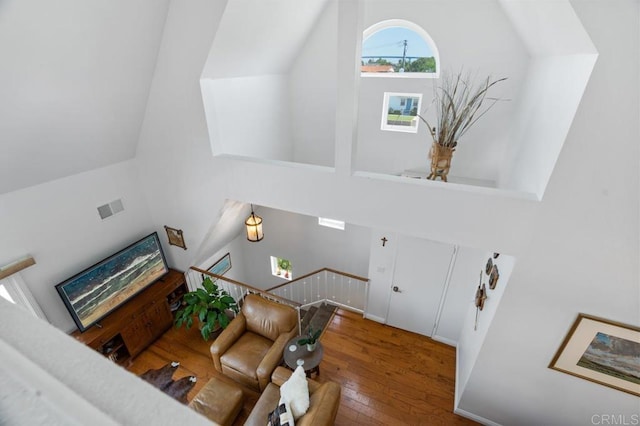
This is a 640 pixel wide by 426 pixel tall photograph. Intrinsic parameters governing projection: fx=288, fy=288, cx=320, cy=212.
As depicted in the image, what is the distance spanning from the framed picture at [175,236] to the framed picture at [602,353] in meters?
4.75

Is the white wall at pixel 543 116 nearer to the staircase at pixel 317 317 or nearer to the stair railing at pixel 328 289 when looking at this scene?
the stair railing at pixel 328 289

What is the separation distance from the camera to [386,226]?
2.83 metres

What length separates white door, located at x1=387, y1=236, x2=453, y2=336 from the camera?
437cm

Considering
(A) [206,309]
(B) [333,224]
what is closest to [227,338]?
(A) [206,309]

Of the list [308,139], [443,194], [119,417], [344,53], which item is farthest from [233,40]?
[119,417]

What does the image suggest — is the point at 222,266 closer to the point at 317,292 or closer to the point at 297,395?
the point at 317,292

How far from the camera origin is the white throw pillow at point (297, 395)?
2811mm

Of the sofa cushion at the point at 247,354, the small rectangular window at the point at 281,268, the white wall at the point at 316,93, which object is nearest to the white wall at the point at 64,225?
the sofa cushion at the point at 247,354

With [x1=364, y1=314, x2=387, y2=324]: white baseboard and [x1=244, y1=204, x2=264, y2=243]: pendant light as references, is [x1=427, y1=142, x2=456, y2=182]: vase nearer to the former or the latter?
[x1=244, y1=204, x2=264, y2=243]: pendant light

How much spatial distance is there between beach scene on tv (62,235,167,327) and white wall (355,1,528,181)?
3.89 meters

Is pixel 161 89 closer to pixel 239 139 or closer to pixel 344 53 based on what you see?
pixel 239 139

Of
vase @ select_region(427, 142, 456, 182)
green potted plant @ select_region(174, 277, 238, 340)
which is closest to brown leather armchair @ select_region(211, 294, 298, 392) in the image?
green potted plant @ select_region(174, 277, 238, 340)

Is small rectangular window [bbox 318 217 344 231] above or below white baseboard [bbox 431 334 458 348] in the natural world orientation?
above

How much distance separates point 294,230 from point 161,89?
3.58m
